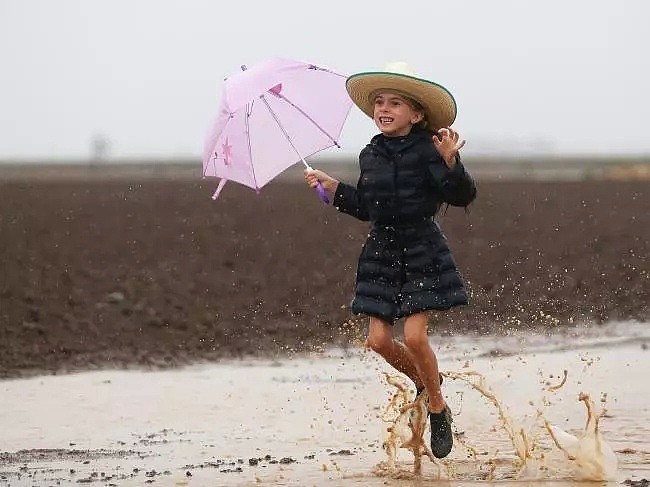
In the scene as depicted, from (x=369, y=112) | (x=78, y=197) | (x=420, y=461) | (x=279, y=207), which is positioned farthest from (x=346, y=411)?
(x=78, y=197)

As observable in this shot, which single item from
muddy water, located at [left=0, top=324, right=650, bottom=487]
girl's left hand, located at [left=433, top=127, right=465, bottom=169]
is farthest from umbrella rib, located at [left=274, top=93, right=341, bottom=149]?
muddy water, located at [left=0, top=324, right=650, bottom=487]

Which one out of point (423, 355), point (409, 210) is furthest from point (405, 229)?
point (423, 355)

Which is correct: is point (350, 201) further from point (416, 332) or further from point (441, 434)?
point (441, 434)

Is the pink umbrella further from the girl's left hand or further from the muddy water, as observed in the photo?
the muddy water

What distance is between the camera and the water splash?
6.18 m

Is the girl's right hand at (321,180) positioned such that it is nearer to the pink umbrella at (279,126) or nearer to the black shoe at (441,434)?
the pink umbrella at (279,126)

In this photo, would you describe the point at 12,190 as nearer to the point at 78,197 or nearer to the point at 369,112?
the point at 78,197

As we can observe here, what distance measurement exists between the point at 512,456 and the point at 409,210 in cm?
135

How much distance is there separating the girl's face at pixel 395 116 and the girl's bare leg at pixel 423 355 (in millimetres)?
759

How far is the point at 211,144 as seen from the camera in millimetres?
6766

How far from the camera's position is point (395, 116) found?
20.2 feet

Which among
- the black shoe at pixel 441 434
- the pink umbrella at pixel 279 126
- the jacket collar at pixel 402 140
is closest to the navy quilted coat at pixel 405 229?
the jacket collar at pixel 402 140

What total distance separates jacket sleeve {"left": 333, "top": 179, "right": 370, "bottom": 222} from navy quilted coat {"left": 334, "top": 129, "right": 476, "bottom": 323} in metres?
0.02

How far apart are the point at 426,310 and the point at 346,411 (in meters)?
2.08
